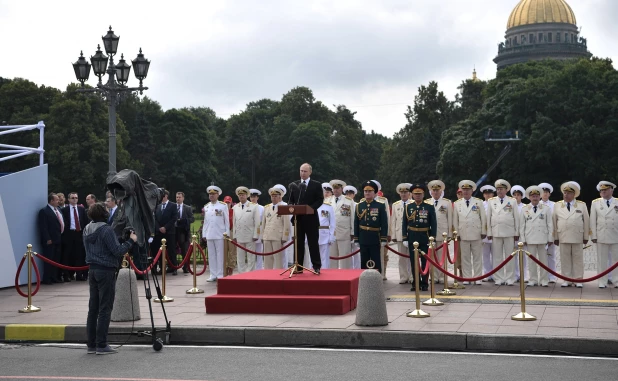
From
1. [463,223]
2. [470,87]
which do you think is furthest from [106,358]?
[470,87]

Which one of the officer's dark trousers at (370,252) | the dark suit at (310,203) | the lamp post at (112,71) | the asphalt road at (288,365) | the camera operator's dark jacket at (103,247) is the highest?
the lamp post at (112,71)

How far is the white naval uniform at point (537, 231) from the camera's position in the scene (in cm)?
1775

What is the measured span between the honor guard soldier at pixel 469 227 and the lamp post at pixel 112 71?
9.16m

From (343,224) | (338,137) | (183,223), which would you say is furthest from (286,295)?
(338,137)

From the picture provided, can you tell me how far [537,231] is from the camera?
17797mm

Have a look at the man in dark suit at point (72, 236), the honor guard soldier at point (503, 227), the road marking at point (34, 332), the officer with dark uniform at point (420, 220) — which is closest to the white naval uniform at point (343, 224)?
the officer with dark uniform at point (420, 220)

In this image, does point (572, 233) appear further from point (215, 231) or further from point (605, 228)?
point (215, 231)

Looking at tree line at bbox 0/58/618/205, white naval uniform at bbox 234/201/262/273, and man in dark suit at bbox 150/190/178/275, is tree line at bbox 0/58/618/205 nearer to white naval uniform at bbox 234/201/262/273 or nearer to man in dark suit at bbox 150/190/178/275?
man in dark suit at bbox 150/190/178/275

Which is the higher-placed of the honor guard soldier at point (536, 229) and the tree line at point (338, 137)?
the tree line at point (338, 137)

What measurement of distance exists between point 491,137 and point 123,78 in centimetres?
4460

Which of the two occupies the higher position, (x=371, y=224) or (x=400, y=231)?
(x=371, y=224)

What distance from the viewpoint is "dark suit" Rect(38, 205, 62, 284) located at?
19500 millimetres

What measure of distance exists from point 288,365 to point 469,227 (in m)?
9.02

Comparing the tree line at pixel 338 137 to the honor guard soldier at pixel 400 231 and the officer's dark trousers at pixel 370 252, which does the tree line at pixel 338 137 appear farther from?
the officer's dark trousers at pixel 370 252
